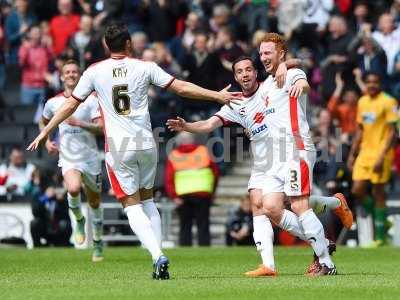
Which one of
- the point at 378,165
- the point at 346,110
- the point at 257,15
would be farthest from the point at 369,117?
the point at 257,15

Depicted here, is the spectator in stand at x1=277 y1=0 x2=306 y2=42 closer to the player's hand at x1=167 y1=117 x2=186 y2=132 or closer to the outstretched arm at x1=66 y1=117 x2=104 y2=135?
the outstretched arm at x1=66 y1=117 x2=104 y2=135

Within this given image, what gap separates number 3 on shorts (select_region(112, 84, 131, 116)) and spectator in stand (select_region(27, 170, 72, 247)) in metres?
10.4

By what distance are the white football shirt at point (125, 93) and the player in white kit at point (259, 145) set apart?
481mm

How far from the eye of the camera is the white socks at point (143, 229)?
13.4 meters

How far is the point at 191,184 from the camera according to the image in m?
23.8

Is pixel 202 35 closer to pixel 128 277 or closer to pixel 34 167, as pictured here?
pixel 34 167

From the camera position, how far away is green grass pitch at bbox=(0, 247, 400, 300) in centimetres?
1217

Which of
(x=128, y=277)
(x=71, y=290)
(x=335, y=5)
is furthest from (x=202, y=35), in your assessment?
(x=71, y=290)

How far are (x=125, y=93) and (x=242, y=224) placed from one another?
1044cm

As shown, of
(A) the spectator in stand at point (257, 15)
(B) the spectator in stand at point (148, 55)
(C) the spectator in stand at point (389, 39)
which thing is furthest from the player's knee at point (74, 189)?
(A) the spectator in stand at point (257, 15)

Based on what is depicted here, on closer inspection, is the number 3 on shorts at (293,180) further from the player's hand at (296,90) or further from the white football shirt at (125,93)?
the white football shirt at (125,93)

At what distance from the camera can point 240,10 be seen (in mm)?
28016

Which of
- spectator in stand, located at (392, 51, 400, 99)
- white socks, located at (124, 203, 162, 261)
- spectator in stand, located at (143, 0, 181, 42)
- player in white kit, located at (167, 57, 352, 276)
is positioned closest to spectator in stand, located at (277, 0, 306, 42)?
spectator in stand, located at (392, 51, 400, 99)

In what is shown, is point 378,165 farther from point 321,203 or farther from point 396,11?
point 321,203
